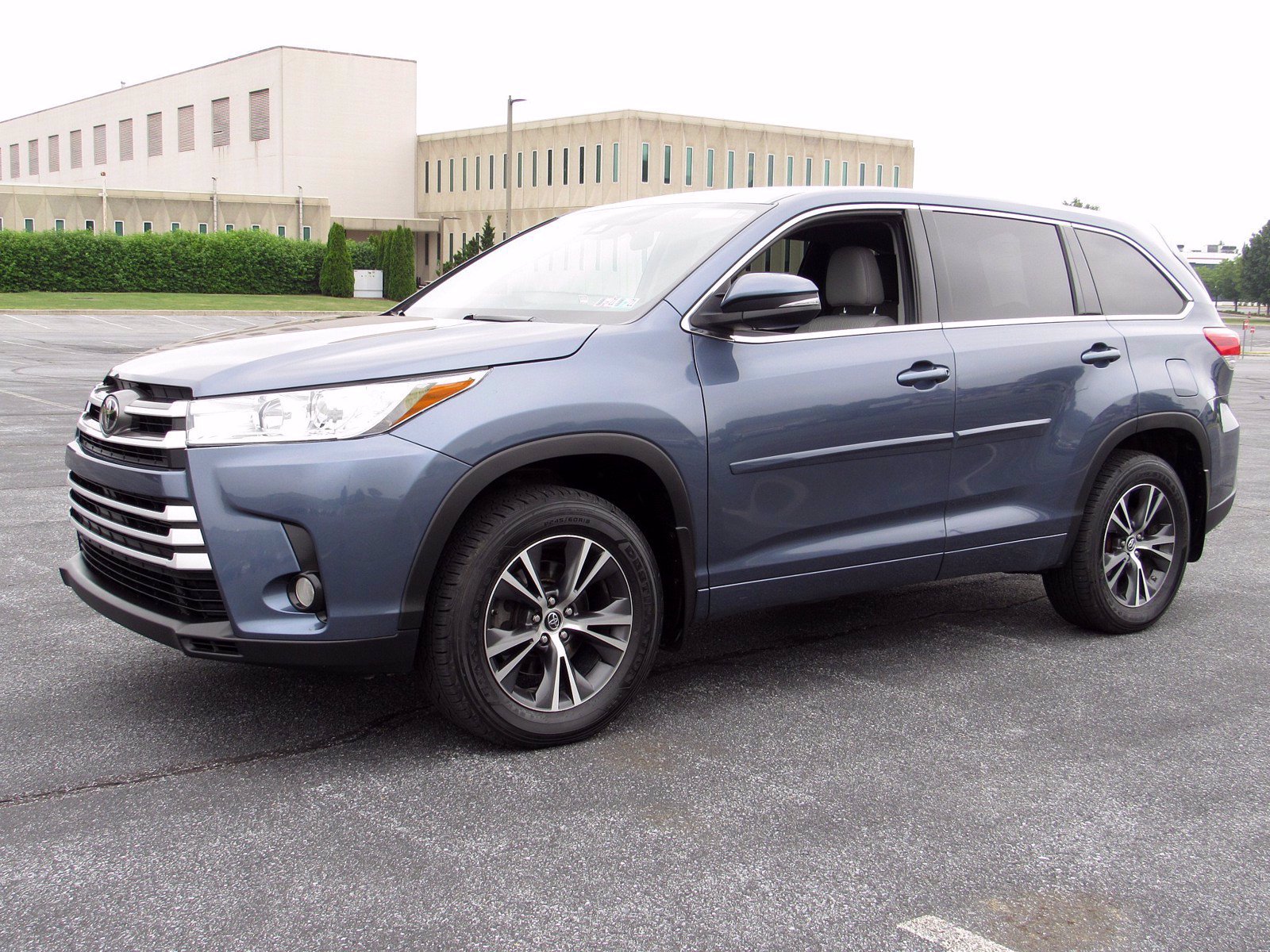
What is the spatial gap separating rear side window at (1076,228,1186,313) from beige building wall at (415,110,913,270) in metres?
58.4

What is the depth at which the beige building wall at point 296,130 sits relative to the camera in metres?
72.6

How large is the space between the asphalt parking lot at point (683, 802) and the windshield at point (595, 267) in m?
1.41

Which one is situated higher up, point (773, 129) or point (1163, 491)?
point (773, 129)

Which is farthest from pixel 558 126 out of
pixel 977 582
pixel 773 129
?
pixel 977 582

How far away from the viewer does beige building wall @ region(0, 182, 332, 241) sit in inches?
2137

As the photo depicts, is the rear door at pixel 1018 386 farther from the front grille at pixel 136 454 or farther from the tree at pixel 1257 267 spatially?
the tree at pixel 1257 267

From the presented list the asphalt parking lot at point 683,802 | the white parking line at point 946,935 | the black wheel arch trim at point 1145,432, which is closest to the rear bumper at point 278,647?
the asphalt parking lot at point 683,802

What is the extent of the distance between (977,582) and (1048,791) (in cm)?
296

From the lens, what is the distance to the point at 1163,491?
5.52 m

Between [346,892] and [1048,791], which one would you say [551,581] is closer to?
[346,892]

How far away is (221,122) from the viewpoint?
77.9 m

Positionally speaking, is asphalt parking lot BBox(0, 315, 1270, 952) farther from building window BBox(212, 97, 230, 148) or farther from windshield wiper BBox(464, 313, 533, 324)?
building window BBox(212, 97, 230, 148)

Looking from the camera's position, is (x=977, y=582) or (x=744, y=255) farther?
(x=977, y=582)

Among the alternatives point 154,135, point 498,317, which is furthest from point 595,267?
point 154,135
